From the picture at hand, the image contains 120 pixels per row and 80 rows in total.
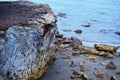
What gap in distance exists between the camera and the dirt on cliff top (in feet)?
21.4

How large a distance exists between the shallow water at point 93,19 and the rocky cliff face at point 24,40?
531cm

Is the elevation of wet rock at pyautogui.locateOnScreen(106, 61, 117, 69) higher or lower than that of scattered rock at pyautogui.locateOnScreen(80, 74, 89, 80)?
lower

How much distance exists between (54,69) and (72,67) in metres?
0.63

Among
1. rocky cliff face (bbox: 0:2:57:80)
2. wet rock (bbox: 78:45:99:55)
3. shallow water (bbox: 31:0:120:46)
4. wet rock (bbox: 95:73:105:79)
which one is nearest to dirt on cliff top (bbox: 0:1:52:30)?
rocky cliff face (bbox: 0:2:57:80)

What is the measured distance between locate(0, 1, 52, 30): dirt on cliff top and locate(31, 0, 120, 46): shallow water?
4.98 m

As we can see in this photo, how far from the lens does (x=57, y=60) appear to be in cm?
940

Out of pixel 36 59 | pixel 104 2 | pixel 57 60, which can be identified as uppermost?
pixel 36 59

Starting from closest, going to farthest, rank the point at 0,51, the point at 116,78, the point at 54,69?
the point at 0,51, the point at 116,78, the point at 54,69

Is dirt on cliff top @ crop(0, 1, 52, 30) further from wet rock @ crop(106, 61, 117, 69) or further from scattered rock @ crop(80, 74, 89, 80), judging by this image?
wet rock @ crop(106, 61, 117, 69)

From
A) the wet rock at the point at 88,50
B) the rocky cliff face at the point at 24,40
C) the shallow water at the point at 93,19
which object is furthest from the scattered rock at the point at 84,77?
the shallow water at the point at 93,19

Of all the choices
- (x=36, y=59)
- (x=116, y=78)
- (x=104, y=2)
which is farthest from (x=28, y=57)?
(x=104, y=2)

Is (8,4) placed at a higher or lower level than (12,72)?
higher

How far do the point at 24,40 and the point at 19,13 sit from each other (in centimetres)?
146

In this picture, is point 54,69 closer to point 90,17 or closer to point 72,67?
point 72,67
